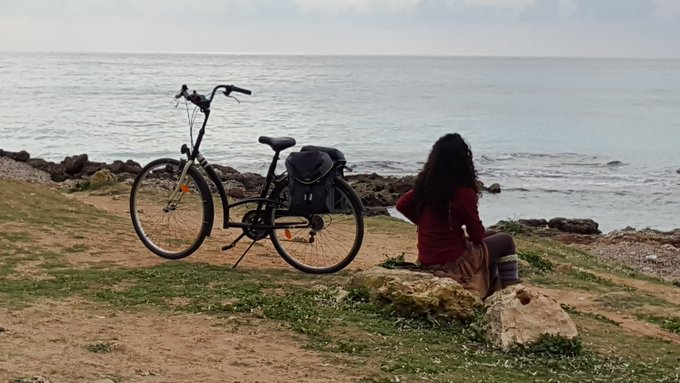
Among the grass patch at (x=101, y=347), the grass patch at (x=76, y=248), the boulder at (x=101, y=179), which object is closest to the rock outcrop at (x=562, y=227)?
the boulder at (x=101, y=179)

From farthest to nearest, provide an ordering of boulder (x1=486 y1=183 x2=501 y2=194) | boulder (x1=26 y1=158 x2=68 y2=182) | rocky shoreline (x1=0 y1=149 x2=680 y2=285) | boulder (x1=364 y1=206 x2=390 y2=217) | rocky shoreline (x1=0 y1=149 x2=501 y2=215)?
boulder (x1=486 y1=183 x2=501 y2=194) → boulder (x1=26 y1=158 x2=68 y2=182) → rocky shoreline (x1=0 y1=149 x2=501 y2=215) → boulder (x1=364 y1=206 x2=390 y2=217) → rocky shoreline (x1=0 y1=149 x2=680 y2=285)

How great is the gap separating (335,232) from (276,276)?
71 centimetres

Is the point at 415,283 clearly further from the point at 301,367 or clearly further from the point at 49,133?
the point at 49,133

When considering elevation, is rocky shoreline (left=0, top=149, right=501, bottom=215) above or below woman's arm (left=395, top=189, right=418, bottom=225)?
below

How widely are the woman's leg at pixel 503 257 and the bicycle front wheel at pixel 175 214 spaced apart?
2.84m

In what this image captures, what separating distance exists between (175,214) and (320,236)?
66.8 inches

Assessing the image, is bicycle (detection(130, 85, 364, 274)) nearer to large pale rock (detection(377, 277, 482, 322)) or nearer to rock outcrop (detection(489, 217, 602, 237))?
large pale rock (detection(377, 277, 482, 322))

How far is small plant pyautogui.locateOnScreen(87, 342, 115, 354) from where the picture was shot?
5.37 m

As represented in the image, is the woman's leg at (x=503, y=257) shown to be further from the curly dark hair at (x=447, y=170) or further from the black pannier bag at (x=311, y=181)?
the black pannier bag at (x=311, y=181)

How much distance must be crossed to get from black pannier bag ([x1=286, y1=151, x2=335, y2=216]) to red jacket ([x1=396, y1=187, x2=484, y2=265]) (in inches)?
34.7

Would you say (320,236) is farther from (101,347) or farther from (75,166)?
(75,166)

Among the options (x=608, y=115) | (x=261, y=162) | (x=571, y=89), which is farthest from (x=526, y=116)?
(x=571, y=89)

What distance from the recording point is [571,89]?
120750 millimetres

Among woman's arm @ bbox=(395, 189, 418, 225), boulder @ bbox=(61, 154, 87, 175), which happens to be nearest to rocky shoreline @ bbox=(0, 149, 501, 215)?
boulder @ bbox=(61, 154, 87, 175)
